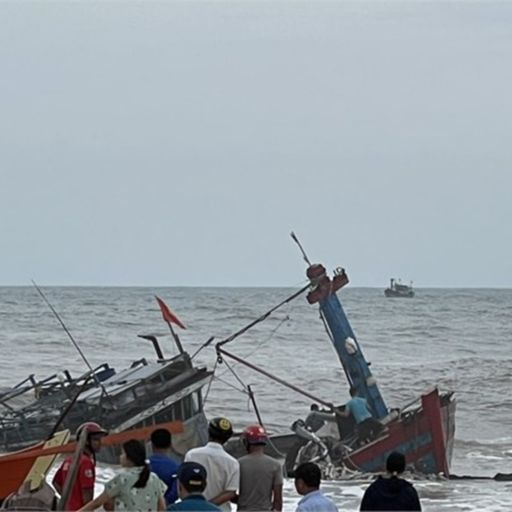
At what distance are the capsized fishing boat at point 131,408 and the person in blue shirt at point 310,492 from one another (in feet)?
35.3

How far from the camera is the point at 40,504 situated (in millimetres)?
10750

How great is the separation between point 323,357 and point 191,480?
46.5m

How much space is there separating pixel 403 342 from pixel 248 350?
10952 mm

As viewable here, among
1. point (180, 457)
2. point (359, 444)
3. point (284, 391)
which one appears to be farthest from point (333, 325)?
point (284, 391)

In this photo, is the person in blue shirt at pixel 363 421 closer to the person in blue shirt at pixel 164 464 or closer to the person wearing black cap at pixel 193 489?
the person in blue shirt at pixel 164 464

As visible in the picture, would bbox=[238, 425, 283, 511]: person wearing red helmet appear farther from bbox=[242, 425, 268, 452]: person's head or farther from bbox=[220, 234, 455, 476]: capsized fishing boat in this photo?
bbox=[220, 234, 455, 476]: capsized fishing boat

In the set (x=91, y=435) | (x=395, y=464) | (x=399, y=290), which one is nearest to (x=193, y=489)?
(x=91, y=435)

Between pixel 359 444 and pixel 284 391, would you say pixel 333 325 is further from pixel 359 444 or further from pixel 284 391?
pixel 284 391

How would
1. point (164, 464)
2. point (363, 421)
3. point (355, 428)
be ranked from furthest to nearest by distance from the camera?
point (355, 428) < point (363, 421) < point (164, 464)

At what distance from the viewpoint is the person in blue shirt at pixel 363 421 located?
22.5m

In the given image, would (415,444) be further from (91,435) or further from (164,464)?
(91,435)

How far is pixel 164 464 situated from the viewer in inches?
414

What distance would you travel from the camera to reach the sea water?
25.6 metres

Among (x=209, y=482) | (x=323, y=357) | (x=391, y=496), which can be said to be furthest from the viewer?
(x=323, y=357)
